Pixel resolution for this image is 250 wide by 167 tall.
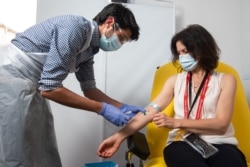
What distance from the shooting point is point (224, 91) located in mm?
1312

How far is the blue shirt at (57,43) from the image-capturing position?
1.06 meters

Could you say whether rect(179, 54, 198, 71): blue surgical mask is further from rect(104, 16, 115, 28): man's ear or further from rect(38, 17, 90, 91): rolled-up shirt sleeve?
rect(38, 17, 90, 91): rolled-up shirt sleeve

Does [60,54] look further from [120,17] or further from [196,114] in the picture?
[196,114]

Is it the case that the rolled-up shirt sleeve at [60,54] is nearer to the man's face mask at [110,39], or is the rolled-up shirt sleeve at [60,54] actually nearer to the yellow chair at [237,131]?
the man's face mask at [110,39]

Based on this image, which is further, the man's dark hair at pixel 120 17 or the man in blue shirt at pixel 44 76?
the man's dark hair at pixel 120 17

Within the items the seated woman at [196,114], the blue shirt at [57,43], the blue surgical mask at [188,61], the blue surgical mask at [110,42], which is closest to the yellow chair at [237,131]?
the seated woman at [196,114]

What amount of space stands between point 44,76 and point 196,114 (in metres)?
0.80

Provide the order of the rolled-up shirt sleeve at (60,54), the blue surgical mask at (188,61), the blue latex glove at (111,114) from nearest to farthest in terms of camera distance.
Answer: the rolled-up shirt sleeve at (60,54)
the blue latex glove at (111,114)
the blue surgical mask at (188,61)

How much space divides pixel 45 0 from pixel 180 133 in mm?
1489

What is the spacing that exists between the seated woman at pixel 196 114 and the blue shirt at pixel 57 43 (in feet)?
1.47

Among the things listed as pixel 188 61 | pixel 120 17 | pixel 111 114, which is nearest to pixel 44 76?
pixel 111 114

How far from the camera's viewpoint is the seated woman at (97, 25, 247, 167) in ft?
3.79

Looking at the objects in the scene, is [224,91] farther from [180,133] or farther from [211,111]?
[180,133]

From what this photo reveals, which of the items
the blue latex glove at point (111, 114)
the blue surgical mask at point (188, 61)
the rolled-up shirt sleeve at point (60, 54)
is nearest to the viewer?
the rolled-up shirt sleeve at point (60, 54)
